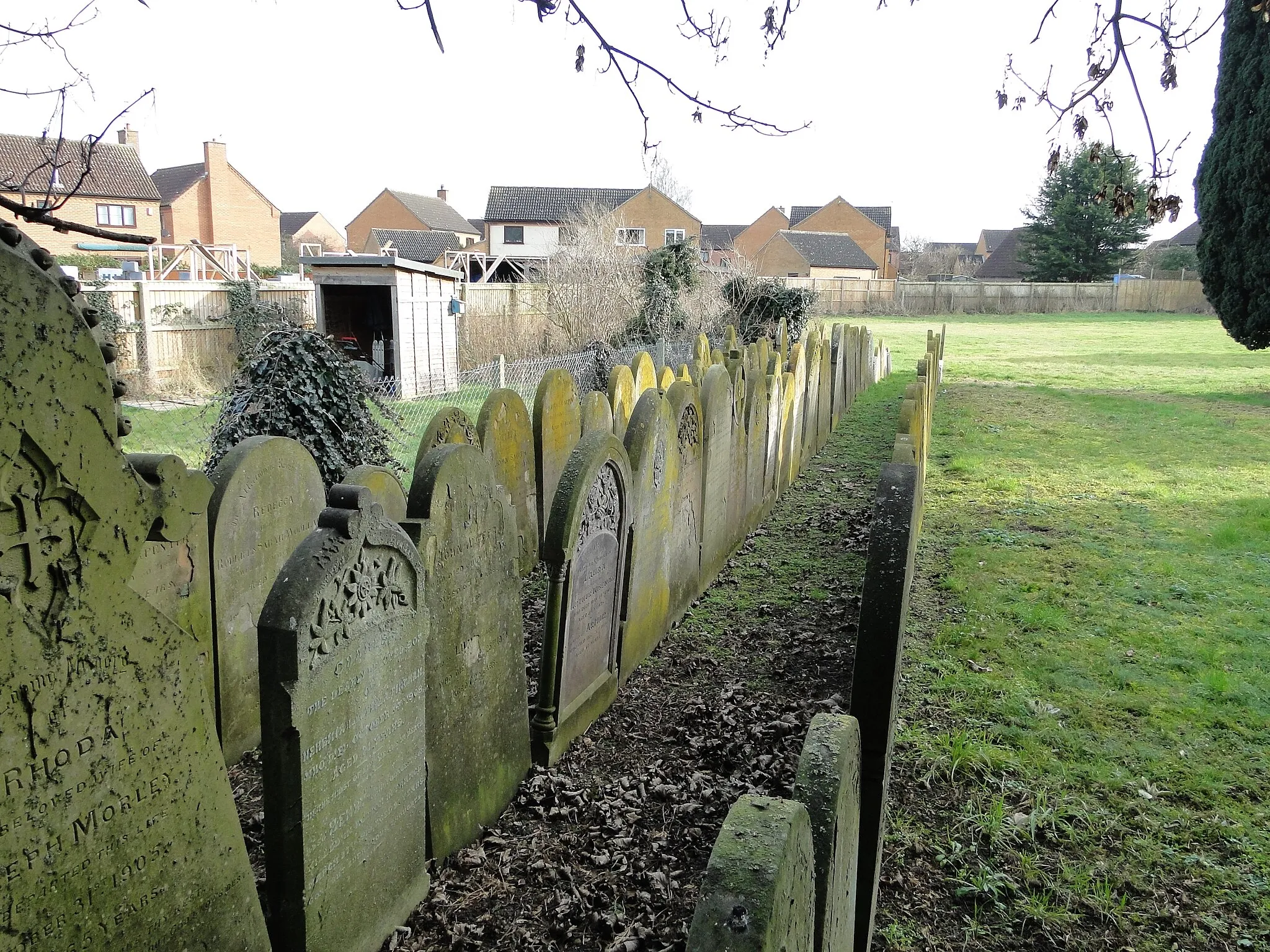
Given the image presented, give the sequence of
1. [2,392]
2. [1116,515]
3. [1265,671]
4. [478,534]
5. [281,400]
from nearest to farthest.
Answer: [2,392]
[478,534]
[1265,671]
[281,400]
[1116,515]

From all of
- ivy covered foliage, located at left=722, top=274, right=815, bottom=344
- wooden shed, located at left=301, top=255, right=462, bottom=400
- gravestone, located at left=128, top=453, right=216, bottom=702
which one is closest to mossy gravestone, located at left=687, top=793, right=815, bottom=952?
gravestone, located at left=128, top=453, right=216, bottom=702

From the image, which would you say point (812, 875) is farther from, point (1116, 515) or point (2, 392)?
point (1116, 515)

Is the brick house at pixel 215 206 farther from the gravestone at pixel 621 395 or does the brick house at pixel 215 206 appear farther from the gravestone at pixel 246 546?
the gravestone at pixel 246 546

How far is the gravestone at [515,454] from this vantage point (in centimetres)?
716

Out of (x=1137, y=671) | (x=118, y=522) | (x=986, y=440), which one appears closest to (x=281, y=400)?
(x=118, y=522)

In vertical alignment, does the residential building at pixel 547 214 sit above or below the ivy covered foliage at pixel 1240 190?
above

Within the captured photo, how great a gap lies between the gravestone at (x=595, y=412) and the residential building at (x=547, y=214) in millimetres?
48280

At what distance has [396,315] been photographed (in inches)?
755

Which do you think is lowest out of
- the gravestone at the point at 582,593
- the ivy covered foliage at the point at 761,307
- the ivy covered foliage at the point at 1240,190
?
the gravestone at the point at 582,593

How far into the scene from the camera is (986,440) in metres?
14.1

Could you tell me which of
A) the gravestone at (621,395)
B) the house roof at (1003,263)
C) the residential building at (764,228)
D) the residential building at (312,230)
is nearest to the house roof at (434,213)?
the residential building at (312,230)

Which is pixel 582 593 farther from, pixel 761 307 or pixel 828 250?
pixel 828 250

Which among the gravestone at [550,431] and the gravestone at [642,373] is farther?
the gravestone at [642,373]

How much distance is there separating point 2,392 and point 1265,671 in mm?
6734
